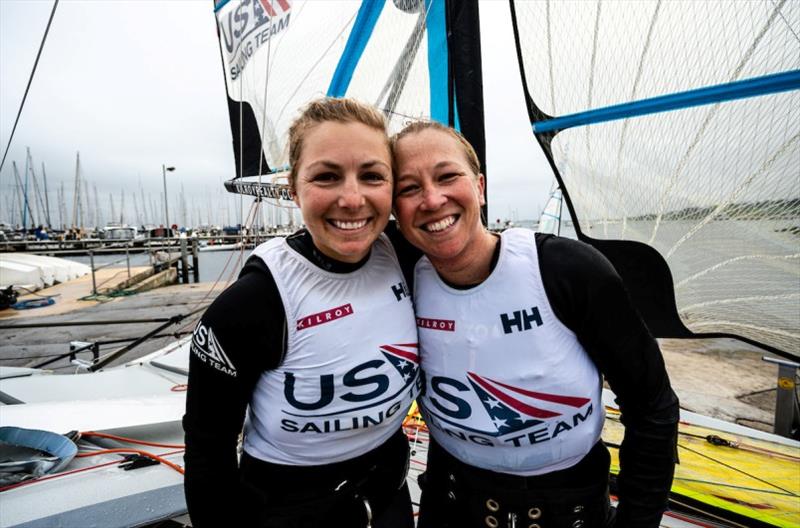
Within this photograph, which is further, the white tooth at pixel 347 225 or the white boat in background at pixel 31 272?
the white boat in background at pixel 31 272

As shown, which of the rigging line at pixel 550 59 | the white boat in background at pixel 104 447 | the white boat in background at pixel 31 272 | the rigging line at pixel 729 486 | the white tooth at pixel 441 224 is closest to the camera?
the white tooth at pixel 441 224

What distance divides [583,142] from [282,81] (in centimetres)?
343

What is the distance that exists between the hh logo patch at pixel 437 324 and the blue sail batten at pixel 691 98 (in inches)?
77.5

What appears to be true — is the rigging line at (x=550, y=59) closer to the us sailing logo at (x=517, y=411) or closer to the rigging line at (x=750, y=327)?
the rigging line at (x=750, y=327)

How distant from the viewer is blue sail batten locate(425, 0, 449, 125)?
115 inches

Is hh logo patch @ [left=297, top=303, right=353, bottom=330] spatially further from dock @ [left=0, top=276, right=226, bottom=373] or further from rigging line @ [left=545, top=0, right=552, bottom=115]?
dock @ [left=0, top=276, right=226, bottom=373]

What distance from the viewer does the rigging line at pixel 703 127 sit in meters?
1.81

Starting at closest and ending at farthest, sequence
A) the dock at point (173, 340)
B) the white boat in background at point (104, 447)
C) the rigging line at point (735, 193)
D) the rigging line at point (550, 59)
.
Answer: the white boat in background at point (104, 447)
the rigging line at point (735, 193)
the rigging line at point (550, 59)
the dock at point (173, 340)

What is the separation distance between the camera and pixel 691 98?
2.02 m

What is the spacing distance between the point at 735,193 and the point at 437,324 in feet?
7.13

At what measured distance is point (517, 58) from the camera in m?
2.56

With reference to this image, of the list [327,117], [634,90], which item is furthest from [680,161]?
[327,117]

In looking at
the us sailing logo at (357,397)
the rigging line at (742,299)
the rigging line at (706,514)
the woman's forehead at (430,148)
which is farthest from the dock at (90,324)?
the rigging line at (742,299)

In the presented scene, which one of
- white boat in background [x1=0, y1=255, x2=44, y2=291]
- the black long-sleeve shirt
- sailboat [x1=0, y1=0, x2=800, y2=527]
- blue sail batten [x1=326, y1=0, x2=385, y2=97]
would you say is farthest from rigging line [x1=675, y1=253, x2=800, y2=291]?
white boat in background [x1=0, y1=255, x2=44, y2=291]
